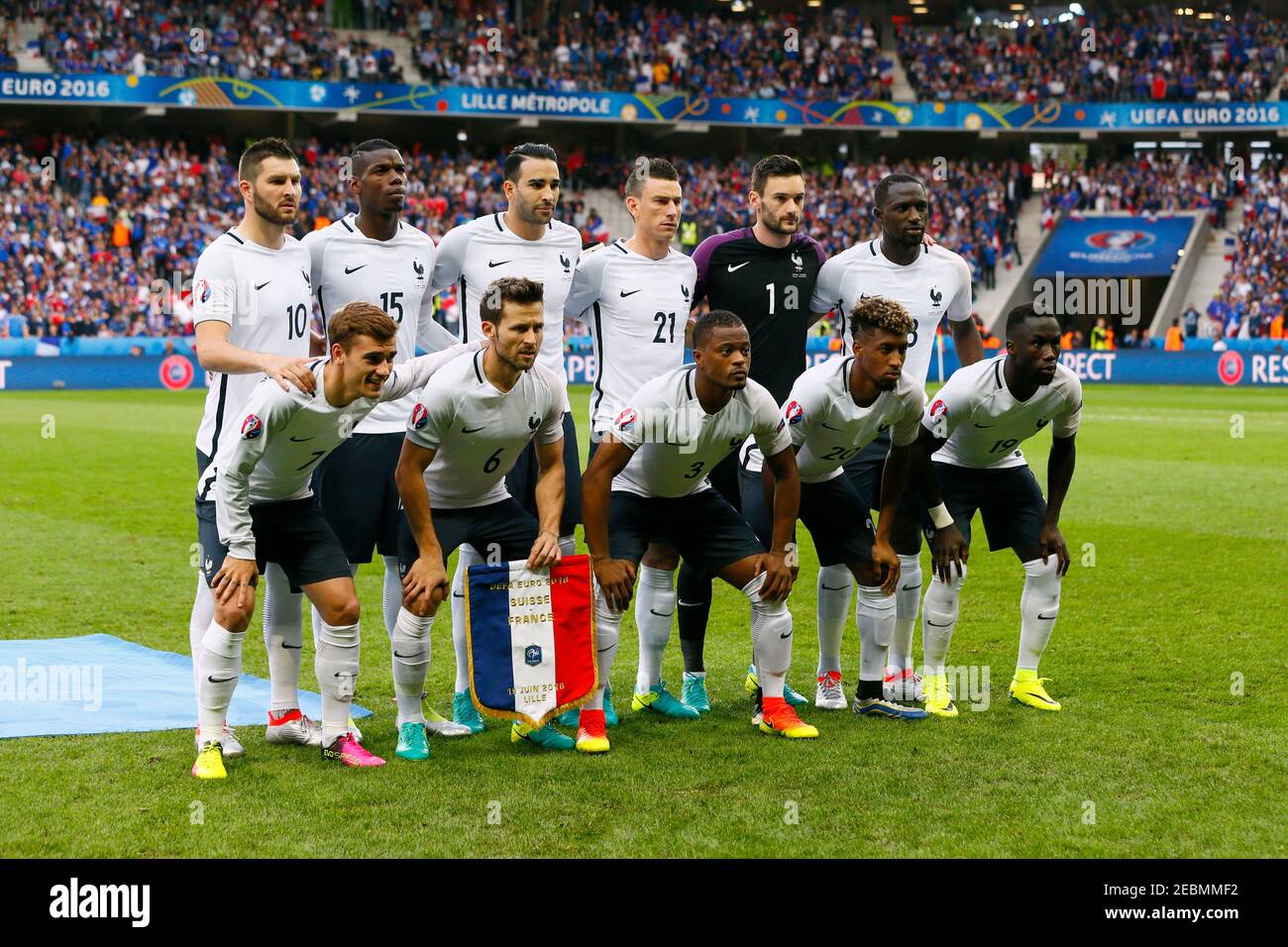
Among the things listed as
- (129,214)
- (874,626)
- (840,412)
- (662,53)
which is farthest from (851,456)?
(662,53)

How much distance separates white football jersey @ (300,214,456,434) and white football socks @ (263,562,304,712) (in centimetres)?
85

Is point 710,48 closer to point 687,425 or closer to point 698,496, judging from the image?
point 698,496

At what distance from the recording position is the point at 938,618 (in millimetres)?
7160

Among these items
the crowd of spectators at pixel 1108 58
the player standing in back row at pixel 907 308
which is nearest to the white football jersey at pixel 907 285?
the player standing in back row at pixel 907 308

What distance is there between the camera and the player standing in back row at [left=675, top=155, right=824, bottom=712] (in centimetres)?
724

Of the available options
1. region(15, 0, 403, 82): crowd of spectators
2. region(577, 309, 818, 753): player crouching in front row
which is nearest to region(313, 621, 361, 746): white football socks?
region(577, 309, 818, 753): player crouching in front row

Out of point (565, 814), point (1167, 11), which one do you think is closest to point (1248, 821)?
point (565, 814)

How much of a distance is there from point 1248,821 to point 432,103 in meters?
41.2

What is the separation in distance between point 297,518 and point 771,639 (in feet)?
7.38

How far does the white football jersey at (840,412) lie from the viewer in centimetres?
654

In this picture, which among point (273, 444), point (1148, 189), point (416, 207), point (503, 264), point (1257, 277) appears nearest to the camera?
point (273, 444)

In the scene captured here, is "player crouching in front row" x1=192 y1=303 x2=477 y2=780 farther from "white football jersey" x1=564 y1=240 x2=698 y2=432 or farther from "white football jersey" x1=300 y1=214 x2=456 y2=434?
"white football jersey" x1=564 y1=240 x2=698 y2=432

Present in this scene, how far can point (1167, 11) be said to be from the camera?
51062 millimetres
